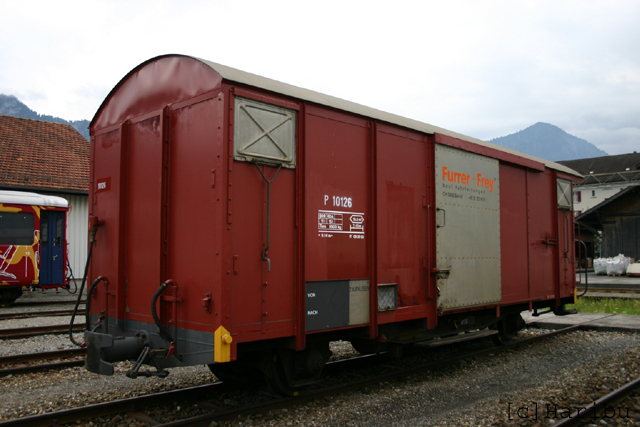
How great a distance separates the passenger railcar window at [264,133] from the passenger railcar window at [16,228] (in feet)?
40.8

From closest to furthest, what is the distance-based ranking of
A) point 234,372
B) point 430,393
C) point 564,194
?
1. point 234,372
2. point 430,393
3. point 564,194

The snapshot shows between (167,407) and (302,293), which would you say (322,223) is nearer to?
(302,293)

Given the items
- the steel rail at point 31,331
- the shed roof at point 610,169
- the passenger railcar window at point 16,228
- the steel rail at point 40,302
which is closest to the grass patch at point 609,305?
the steel rail at point 31,331

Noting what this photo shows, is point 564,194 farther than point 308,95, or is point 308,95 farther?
point 564,194

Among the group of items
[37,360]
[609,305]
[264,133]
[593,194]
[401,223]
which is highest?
[593,194]

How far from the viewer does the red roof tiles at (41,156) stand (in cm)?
1872

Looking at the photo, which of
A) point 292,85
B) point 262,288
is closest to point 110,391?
point 262,288

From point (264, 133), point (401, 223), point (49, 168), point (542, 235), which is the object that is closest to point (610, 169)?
point (542, 235)

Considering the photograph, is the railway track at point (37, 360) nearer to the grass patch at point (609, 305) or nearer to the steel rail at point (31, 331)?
the steel rail at point (31, 331)

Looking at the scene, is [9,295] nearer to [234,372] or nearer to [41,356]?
[41,356]

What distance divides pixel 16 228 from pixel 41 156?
7840 mm

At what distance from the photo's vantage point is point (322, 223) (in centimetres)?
525

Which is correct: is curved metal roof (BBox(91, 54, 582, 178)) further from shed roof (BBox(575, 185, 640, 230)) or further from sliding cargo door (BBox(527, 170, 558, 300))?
shed roof (BBox(575, 185, 640, 230))

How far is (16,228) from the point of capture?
13.9 metres
